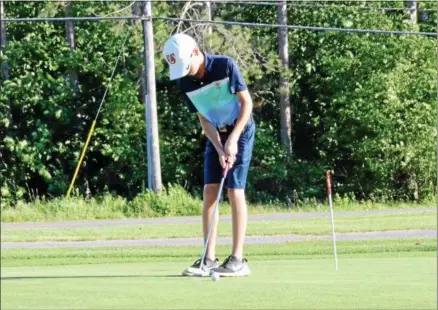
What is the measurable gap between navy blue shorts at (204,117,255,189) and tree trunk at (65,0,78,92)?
22.7 meters

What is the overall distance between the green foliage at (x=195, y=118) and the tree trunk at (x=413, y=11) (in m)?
0.23

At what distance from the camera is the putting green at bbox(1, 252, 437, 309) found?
596 cm

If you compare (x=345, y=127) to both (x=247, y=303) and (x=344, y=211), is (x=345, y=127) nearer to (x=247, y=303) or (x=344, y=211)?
(x=344, y=211)

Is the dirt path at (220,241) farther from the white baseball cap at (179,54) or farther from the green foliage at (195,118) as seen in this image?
the white baseball cap at (179,54)

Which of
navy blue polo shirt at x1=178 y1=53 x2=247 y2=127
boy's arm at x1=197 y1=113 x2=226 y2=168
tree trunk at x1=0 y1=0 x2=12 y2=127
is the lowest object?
tree trunk at x1=0 y1=0 x2=12 y2=127

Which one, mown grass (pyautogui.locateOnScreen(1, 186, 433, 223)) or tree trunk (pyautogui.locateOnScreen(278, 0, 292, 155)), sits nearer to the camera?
mown grass (pyautogui.locateOnScreen(1, 186, 433, 223))

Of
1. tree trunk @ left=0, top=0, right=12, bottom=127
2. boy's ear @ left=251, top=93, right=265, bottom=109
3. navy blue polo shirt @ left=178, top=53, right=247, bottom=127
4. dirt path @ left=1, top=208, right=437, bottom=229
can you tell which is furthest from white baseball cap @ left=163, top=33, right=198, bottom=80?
boy's ear @ left=251, top=93, right=265, bottom=109

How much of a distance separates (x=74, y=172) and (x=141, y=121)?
7.67 feet

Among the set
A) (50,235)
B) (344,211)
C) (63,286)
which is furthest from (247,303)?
(344,211)

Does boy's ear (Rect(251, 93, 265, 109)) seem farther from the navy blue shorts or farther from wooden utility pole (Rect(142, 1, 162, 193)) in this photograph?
the navy blue shorts

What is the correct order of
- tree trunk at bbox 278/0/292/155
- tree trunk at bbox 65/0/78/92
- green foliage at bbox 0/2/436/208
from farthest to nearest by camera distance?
1. tree trunk at bbox 278/0/292/155
2. tree trunk at bbox 65/0/78/92
3. green foliage at bbox 0/2/436/208

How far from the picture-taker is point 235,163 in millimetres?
8859

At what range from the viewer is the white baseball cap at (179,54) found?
8266 millimetres

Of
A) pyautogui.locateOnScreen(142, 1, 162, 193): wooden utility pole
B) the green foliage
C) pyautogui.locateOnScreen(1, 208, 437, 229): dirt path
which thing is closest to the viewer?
pyautogui.locateOnScreen(1, 208, 437, 229): dirt path
